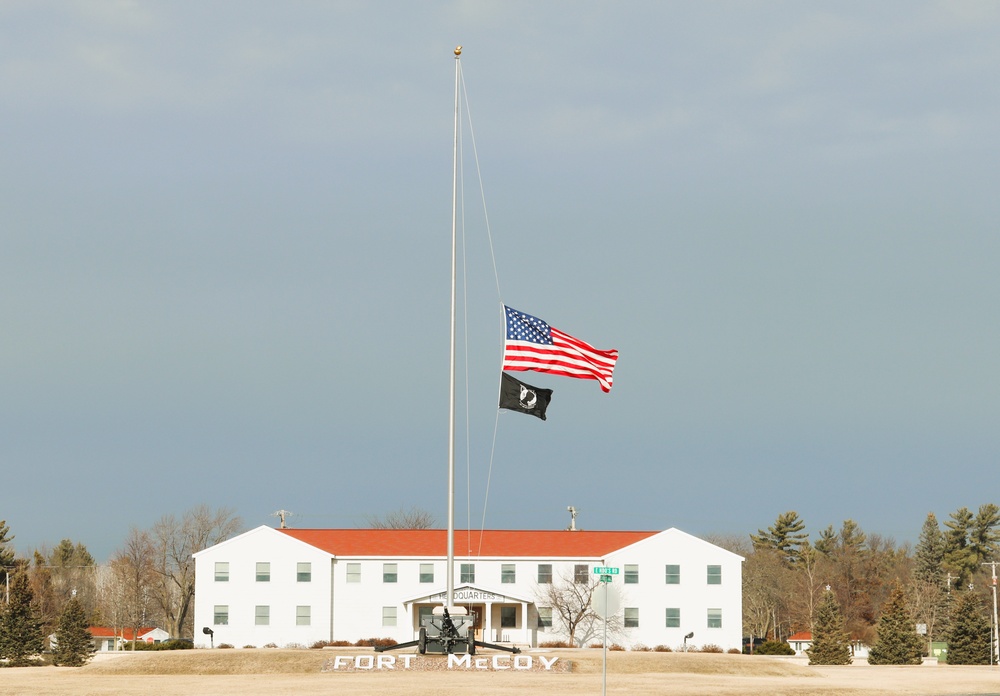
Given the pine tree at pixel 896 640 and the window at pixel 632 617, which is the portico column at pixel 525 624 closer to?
the window at pixel 632 617

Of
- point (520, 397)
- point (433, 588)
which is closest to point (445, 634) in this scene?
point (520, 397)

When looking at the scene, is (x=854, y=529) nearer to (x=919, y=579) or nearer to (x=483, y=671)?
(x=919, y=579)

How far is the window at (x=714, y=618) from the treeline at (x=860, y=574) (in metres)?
31.7

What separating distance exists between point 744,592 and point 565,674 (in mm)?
70154

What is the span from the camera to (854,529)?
143750 mm

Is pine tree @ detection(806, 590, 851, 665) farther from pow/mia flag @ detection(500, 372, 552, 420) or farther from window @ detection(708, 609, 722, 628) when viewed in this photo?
pow/mia flag @ detection(500, 372, 552, 420)

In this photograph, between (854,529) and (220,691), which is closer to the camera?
(220,691)

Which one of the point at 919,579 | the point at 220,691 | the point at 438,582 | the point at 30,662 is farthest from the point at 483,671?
the point at 919,579

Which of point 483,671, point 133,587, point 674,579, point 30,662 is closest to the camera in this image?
point 483,671

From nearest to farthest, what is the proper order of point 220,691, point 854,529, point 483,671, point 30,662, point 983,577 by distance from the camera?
point 220,691, point 483,671, point 30,662, point 983,577, point 854,529

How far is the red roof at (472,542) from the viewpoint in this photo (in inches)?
3078

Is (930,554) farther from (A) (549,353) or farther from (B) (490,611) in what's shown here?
(A) (549,353)

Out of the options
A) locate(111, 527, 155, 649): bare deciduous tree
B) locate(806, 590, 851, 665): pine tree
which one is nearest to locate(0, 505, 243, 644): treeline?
locate(111, 527, 155, 649): bare deciduous tree

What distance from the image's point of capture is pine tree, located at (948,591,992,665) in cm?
6444
